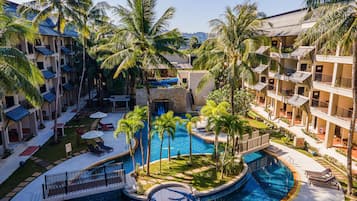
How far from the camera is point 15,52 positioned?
1230 centimetres

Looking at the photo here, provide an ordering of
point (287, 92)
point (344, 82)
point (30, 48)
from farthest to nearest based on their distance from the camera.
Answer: point (287, 92) → point (30, 48) → point (344, 82)

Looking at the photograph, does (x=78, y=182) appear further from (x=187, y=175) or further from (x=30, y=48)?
(x=30, y=48)

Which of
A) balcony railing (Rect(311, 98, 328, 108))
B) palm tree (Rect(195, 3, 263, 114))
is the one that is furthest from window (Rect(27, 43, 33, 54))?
balcony railing (Rect(311, 98, 328, 108))

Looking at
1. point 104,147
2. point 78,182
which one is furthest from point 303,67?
point 78,182

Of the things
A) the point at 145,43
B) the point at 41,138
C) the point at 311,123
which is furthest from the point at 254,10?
the point at 41,138

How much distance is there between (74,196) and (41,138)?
13127 millimetres

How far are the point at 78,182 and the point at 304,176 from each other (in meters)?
16.0

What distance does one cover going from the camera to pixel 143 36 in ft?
51.9

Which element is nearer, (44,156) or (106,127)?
(44,156)

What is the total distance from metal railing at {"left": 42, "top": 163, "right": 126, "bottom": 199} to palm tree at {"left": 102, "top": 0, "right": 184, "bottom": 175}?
6.73 meters

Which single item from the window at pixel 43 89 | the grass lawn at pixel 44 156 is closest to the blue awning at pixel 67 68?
the window at pixel 43 89

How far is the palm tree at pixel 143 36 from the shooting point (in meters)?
15.6

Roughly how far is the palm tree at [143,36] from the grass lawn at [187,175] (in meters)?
7.53

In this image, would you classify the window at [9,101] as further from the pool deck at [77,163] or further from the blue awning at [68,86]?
the blue awning at [68,86]
